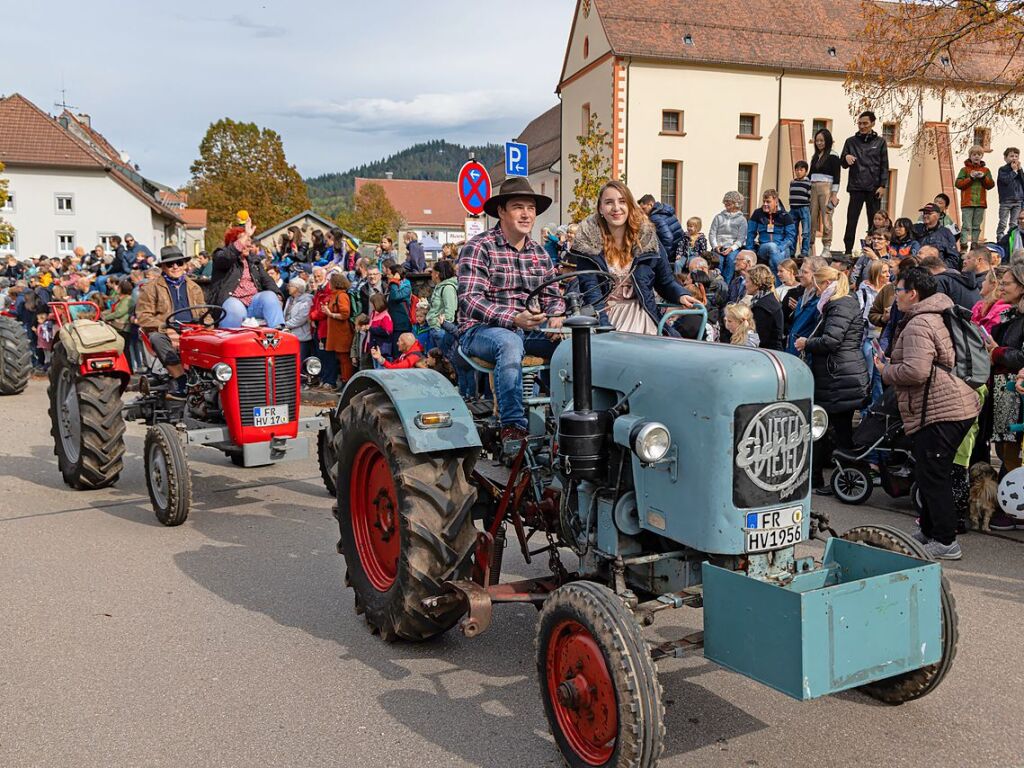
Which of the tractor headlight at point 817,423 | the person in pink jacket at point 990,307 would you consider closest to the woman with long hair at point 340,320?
the person in pink jacket at point 990,307

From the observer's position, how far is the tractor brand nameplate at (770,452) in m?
3.28

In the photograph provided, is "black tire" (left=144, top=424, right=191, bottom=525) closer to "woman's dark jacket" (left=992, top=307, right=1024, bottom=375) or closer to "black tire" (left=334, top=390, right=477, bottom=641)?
"black tire" (left=334, top=390, right=477, bottom=641)

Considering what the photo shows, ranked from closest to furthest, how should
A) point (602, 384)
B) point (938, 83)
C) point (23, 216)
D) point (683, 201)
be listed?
point (602, 384) < point (938, 83) < point (683, 201) < point (23, 216)

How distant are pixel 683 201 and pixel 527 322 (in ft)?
124

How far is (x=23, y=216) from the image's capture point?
5059 centimetres

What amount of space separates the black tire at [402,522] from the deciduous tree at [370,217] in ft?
230

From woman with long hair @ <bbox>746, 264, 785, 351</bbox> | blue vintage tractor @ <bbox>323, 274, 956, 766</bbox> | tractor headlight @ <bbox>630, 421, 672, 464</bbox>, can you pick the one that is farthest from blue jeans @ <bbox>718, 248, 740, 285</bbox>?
tractor headlight @ <bbox>630, 421, 672, 464</bbox>

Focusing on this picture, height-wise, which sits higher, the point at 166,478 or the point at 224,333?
the point at 224,333

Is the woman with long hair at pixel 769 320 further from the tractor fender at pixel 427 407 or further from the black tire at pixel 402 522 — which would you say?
the black tire at pixel 402 522

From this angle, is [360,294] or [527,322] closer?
[527,322]

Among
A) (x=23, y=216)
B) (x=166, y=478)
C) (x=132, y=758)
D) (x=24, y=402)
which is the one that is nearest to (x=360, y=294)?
(x=24, y=402)

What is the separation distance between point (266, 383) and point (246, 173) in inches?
2318

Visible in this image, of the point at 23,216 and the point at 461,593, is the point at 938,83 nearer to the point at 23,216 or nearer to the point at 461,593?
the point at 461,593

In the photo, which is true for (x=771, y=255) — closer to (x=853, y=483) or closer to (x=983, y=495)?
(x=853, y=483)
